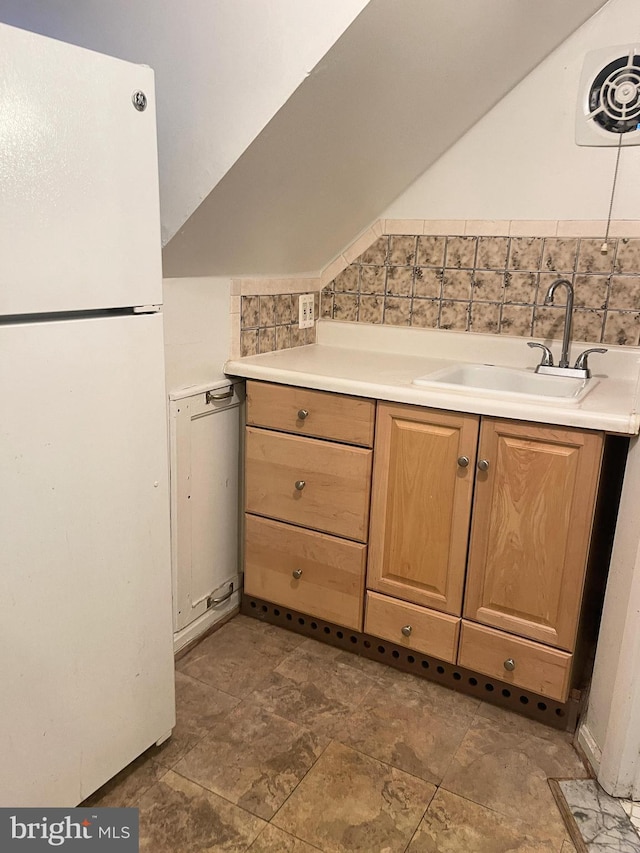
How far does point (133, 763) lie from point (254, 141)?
153 cm

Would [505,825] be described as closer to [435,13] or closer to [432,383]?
[432,383]

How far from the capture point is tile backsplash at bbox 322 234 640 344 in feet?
6.92

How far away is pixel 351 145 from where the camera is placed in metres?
1.89

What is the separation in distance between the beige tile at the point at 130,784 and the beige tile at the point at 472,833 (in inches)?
24.6

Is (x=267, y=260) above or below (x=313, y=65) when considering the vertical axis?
below

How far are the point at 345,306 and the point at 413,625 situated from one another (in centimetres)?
119

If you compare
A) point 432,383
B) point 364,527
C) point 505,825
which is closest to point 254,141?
point 432,383

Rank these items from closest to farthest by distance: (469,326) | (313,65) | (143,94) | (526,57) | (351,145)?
(143,94)
(313,65)
(351,145)
(526,57)
(469,326)

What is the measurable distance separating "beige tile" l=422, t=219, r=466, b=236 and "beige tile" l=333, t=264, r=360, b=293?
29 centimetres

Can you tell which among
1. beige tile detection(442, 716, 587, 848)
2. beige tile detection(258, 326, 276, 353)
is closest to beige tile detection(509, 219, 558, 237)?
beige tile detection(258, 326, 276, 353)

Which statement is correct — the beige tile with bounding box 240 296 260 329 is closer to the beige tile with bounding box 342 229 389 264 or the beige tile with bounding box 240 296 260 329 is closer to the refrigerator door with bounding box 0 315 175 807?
the beige tile with bounding box 342 229 389 264

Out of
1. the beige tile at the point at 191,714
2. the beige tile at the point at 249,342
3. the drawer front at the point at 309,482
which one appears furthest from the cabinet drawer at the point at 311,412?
the beige tile at the point at 191,714

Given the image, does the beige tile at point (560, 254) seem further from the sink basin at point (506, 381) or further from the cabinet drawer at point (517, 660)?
the cabinet drawer at point (517, 660)

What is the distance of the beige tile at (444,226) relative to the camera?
7.56ft
